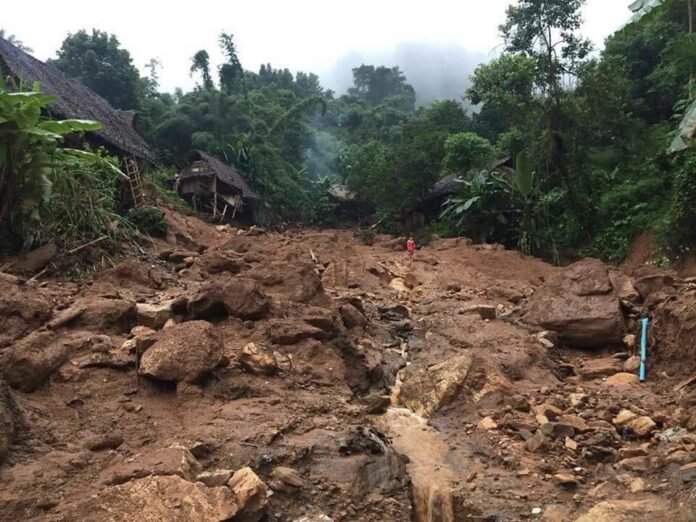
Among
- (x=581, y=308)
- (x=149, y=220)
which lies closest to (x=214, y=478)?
(x=581, y=308)

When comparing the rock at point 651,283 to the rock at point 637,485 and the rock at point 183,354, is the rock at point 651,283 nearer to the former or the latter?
the rock at point 637,485

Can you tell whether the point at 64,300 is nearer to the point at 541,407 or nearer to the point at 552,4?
the point at 541,407

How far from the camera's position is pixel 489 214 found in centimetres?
1862

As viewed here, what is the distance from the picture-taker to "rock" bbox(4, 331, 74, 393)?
4.95 meters

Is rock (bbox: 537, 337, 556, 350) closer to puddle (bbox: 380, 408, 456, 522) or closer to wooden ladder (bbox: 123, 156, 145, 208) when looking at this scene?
puddle (bbox: 380, 408, 456, 522)

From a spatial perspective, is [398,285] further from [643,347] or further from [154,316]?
[154,316]

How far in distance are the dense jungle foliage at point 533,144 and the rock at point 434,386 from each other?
703 centimetres

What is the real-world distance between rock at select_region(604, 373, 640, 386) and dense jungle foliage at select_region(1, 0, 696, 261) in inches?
224

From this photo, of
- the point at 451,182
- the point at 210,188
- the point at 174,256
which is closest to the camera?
the point at 174,256

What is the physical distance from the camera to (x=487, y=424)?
602 cm

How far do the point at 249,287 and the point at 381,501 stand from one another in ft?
11.2

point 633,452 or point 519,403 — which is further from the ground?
point 519,403

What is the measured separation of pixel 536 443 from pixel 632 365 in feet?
8.28

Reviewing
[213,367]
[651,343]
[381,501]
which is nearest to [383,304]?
[651,343]
